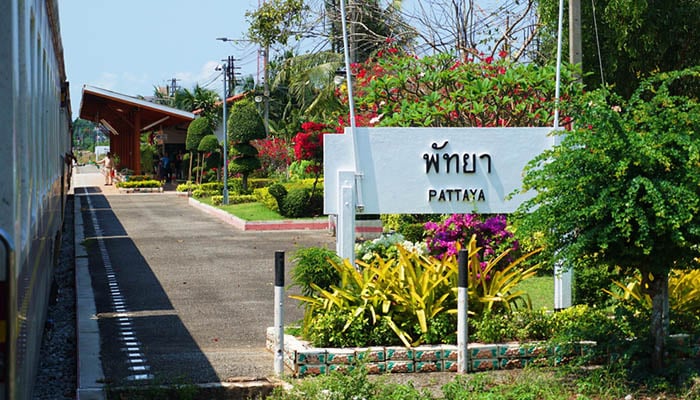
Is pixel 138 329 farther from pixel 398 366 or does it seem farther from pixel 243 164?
pixel 243 164

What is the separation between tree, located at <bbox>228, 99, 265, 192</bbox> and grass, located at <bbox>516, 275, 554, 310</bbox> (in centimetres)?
2004

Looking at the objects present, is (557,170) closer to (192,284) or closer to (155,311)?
(155,311)

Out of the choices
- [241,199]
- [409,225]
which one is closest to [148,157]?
[241,199]

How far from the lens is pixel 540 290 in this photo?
458 inches

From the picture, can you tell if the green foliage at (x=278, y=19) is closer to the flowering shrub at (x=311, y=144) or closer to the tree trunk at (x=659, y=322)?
the flowering shrub at (x=311, y=144)

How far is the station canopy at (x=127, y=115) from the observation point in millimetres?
39188

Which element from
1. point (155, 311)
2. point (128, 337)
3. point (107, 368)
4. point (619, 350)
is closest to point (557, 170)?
point (619, 350)

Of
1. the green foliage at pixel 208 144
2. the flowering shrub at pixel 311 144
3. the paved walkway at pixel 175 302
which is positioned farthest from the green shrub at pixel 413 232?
the green foliage at pixel 208 144

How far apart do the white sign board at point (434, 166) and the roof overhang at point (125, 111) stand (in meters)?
31.6

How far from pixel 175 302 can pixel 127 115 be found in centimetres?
3564

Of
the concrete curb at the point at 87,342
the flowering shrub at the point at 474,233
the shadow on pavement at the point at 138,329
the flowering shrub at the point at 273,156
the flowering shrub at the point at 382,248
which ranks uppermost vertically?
the flowering shrub at the point at 273,156

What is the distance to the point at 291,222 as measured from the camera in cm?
2230

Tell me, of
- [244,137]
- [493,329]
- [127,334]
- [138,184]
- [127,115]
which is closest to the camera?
[493,329]

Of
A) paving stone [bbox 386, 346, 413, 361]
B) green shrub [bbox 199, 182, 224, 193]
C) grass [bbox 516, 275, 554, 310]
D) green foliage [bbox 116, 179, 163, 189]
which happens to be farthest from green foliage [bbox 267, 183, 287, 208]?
paving stone [bbox 386, 346, 413, 361]
